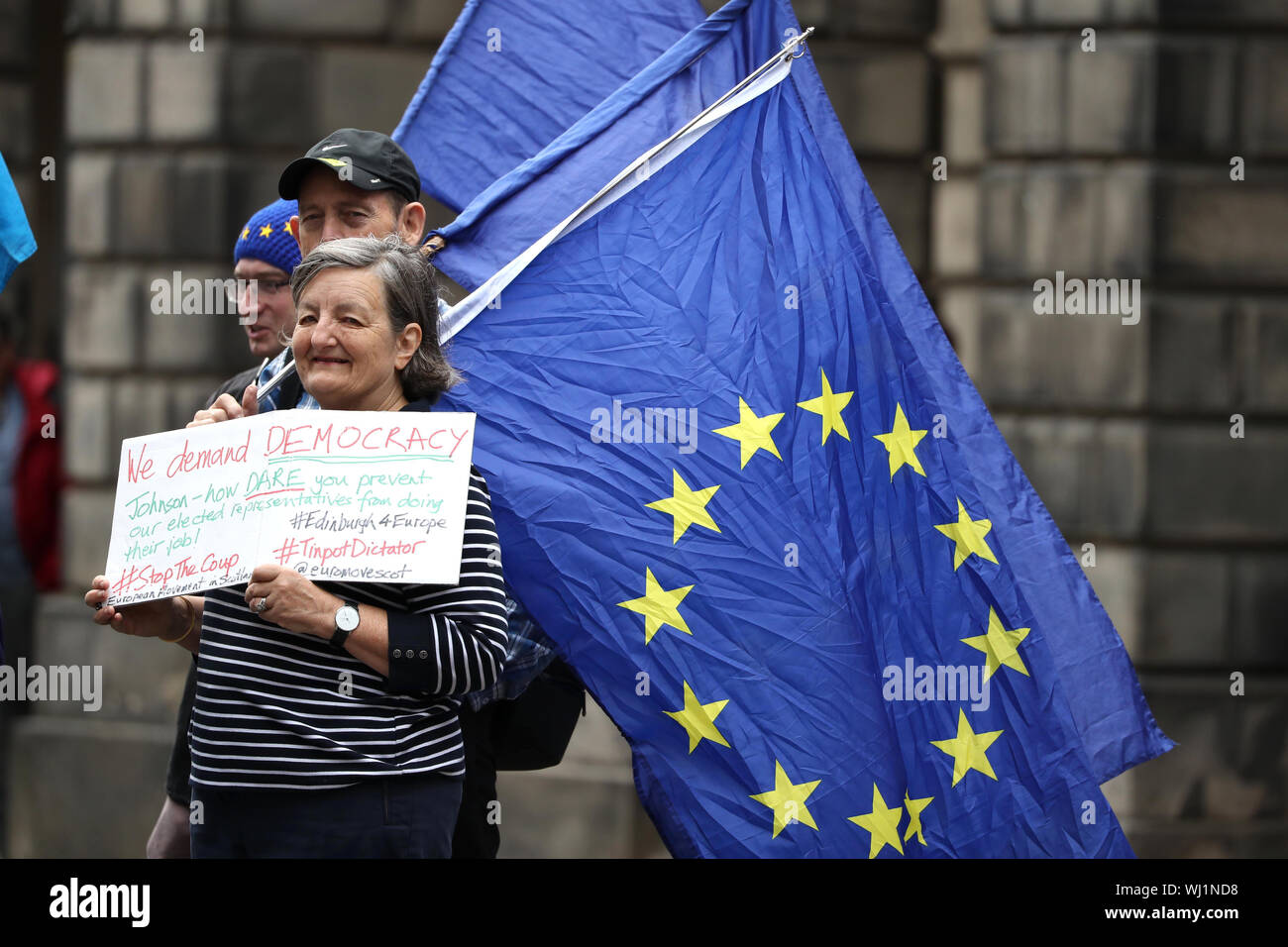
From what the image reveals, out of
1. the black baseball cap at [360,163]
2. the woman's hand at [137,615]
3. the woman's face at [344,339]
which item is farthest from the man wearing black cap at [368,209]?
the woman's hand at [137,615]

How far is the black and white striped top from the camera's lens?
2.85 metres

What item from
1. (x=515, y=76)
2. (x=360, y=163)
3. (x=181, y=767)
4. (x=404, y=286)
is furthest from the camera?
(x=515, y=76)

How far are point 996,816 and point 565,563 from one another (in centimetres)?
108

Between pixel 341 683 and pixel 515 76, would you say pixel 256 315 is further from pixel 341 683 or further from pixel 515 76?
pixel 341 683

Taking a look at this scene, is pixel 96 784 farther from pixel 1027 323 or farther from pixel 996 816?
pixel 996 816

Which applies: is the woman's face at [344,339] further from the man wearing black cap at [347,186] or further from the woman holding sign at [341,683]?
the man wearing black cap at [347,186]

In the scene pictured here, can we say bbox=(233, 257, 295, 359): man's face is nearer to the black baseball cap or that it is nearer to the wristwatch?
the black baseball cap

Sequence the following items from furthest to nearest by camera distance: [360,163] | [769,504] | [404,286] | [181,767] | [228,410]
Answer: [181,767] → [769,504] → [360,163] → [228,410] → [404,286]

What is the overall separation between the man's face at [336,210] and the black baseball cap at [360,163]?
0.02 m

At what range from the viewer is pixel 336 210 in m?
3.45

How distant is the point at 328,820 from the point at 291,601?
1.29ft

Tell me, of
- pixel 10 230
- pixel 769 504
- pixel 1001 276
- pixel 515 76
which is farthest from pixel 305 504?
pixel 1001 276

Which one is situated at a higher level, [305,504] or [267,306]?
[267,306]

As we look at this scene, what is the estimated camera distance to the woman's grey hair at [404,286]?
3072mm
